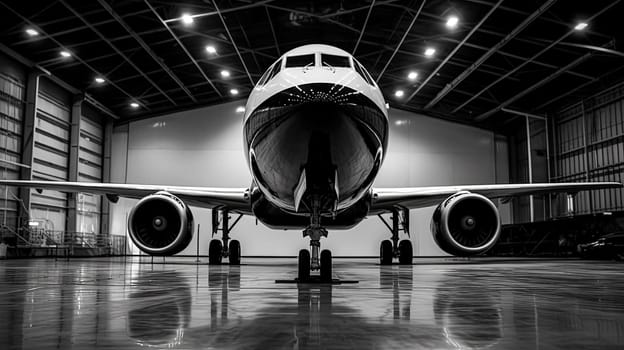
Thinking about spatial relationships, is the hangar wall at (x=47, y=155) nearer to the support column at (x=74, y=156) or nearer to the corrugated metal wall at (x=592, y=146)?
the support column at (x=74, y=156)

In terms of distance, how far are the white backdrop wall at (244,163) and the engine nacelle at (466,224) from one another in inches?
821

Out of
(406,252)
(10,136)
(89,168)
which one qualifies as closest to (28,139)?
(10,136)

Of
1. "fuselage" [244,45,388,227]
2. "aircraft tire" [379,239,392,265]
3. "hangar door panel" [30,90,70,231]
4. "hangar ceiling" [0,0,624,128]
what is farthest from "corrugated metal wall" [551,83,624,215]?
"hangar door panel" [30,90,70,231]

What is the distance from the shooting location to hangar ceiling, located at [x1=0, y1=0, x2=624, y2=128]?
773 inches

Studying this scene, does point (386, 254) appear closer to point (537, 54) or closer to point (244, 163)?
point (537, 54)

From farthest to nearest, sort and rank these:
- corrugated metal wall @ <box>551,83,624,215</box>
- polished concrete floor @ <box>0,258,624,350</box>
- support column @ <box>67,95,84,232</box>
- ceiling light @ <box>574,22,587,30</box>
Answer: support column @ <box>67,95,84,232</box> → corrugated metal wall @ <box>551,83,624,215</box> → ceiling light @ <box>574,22,587,30</box> → polished concrete floor @ <box>0,258,624,350</box>

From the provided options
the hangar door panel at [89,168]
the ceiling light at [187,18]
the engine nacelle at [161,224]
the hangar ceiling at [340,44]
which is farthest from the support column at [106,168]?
the engine nacelle at [161,224]

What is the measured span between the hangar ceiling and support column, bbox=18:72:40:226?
116 centimetres

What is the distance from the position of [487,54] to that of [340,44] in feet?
21.6

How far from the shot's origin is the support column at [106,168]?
31.6 m

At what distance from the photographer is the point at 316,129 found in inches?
213

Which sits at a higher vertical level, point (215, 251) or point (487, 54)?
point (487, 54)

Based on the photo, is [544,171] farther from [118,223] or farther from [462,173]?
[118,223]

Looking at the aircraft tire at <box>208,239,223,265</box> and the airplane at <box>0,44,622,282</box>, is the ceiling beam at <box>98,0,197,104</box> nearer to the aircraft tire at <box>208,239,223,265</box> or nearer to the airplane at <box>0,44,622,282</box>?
the aircraft tire at <box>208,239,223,265</box>
